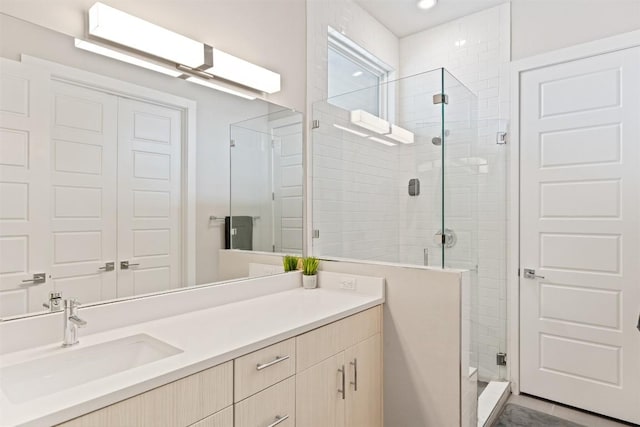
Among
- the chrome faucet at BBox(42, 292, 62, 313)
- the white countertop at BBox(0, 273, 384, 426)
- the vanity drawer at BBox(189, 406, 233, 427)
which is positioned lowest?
the vanity drawer at BBox(189, 406, 233, 427)

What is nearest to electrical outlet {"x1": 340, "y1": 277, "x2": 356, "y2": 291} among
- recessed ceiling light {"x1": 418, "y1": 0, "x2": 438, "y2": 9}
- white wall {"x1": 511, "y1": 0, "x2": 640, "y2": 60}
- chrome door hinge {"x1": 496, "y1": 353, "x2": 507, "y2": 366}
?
chrome door hinge {"x1": 496, "y1": 353, "x2": 507, "y2": 366}

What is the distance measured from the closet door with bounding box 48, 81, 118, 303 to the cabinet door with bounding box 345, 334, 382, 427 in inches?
43.4

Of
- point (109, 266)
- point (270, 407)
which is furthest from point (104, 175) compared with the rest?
point (270, 407)

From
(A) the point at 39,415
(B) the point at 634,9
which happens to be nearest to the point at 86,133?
(A) the point at 39,415

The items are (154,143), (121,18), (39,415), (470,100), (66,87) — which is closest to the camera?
(39,415)

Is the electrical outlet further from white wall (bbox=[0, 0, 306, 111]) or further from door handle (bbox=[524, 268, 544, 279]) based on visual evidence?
door handle (bbox=[524, 268, 544, 279])

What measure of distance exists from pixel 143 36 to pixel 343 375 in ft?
5.63

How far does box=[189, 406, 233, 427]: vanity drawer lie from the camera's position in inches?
43.5

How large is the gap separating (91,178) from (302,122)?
4.50ft

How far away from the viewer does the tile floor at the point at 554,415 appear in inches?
91.7

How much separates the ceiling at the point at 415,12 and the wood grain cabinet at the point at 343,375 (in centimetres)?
238

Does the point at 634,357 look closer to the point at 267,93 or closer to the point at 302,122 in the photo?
the point at 302,122

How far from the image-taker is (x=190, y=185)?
1.75 meters

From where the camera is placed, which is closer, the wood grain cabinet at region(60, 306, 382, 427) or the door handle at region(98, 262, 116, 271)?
the wood grain cabinet at region(60, 306, 382, 427)
